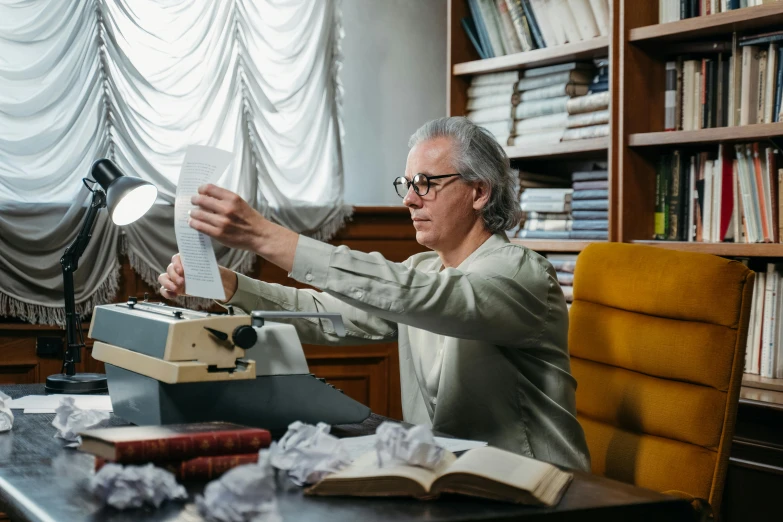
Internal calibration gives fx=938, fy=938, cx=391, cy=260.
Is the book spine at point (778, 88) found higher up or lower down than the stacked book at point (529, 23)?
lower down

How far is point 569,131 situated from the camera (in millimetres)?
2992

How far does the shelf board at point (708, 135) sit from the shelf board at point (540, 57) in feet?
1.04

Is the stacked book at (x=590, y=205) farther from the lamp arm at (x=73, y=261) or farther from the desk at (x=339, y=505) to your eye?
the desk at (x=339, y=505)

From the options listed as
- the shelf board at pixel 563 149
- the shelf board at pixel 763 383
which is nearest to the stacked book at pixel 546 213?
the shelf board at pixel 563 149

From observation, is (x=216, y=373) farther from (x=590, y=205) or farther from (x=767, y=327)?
(x=590, y=205)

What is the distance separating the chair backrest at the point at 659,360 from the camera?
1680mm

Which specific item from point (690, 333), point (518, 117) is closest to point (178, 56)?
point (518, 117)

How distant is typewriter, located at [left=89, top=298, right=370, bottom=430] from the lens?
4.47ft

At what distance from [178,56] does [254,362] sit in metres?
1.89

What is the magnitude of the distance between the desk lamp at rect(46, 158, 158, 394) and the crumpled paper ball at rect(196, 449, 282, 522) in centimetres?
96

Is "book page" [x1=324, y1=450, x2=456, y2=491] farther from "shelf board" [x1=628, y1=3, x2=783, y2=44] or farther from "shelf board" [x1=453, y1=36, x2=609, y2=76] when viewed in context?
"shelf board" [x1=453, y1=36, x2=609, y2=76]

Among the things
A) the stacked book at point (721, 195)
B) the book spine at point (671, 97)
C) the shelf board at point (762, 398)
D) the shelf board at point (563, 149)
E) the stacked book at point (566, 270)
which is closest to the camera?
the shelf board at point (762, 398)

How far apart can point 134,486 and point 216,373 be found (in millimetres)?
324

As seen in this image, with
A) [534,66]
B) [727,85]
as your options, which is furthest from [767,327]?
[534,66]
